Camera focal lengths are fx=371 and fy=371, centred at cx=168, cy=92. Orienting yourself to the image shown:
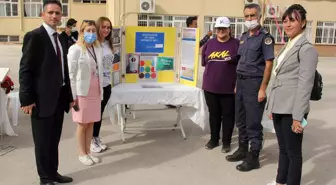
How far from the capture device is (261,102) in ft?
13.8

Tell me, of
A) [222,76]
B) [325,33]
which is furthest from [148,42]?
[325,33]

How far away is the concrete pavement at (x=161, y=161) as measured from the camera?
403cm

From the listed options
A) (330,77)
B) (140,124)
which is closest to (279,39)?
(330,77)

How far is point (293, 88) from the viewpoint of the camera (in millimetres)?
3248

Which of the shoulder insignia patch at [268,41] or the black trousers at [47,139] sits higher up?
the shoulder insignia patch at [268,41]

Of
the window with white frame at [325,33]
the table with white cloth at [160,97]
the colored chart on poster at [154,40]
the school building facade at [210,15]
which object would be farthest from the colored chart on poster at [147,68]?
the window with white frame at [325,33]

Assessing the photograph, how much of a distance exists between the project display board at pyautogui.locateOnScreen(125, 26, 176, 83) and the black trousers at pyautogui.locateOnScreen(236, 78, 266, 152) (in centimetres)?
167

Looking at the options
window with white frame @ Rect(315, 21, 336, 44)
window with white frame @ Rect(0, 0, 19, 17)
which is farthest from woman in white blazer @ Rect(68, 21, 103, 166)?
window with white frame @ Rect(0, 0, 19, 17)

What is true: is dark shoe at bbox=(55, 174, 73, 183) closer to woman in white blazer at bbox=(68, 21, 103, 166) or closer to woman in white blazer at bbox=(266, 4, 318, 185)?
woman in white blazer at bbox=(68, 21, 103, 166)

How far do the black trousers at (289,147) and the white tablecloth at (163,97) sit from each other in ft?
6.23

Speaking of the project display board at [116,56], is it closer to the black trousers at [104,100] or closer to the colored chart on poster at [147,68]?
the colored chart on poster at [147,68]

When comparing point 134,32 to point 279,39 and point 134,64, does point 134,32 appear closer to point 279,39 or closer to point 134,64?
point 134,64

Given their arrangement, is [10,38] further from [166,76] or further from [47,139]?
[47,139]

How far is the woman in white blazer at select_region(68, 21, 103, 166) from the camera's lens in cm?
401
